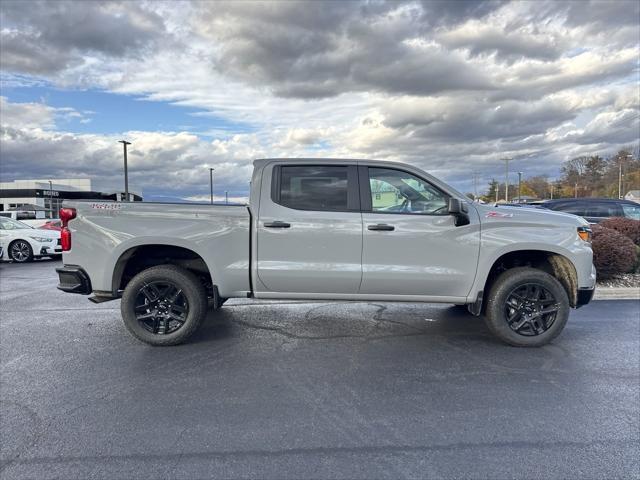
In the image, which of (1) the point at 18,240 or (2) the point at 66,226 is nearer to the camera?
(2) the point at 66,226

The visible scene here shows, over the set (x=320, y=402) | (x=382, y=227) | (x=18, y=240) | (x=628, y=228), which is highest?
(x=382, y=227)

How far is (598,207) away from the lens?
41.8ft

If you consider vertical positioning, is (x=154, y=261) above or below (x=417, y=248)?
below

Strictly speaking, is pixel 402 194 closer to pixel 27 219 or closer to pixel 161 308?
pixel 161 308

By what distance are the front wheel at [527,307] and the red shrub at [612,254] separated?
163 inches

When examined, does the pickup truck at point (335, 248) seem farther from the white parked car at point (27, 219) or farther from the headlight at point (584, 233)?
the white parked car at point (27, 219)

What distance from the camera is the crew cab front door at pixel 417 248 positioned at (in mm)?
4691

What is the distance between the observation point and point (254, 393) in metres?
3.74

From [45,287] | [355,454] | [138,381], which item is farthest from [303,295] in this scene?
[45,287]

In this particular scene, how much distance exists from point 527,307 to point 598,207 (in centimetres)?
985

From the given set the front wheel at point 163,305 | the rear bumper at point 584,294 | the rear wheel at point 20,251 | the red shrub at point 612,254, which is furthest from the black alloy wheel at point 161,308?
the rear wheel at point 20,251

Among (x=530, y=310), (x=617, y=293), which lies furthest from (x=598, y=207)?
(x=530, y=310)

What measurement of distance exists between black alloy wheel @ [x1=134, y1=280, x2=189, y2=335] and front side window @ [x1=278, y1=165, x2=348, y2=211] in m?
1.57

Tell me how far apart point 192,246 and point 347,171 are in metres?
1.87
